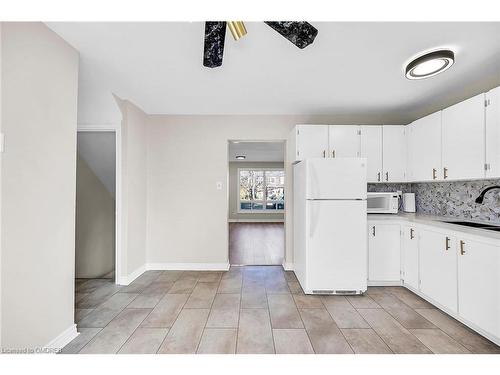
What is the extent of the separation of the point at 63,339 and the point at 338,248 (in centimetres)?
264

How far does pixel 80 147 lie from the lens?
3.64 meters

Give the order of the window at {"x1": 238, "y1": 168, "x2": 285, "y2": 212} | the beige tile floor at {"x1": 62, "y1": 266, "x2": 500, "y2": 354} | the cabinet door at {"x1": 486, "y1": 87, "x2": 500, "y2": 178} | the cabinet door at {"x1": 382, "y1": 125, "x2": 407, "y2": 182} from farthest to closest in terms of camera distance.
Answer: the window at {"x1": 238, "y1": 168, "x2": 285, "y2": 212} → the cabinet door at {"x1": 382, "y1": 125, "x2": 407, "y2": 182} → the cabinet door at {"x1": 486, "y1": 87, "x2": 500, "y2": 178} → the beige tile floor at {"x1": 62, "y1": 266, "x2": 500, "y2": 354}

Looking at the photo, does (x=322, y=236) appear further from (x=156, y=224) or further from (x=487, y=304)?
(x=156, y=224)

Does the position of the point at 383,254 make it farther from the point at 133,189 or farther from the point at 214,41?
the point at 133,189

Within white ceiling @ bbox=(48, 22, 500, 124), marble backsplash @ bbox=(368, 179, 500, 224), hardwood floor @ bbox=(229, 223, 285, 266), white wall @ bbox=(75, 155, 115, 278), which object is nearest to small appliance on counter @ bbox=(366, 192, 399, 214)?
marble backsplash @ bbox=(368, 179, 500, 224)

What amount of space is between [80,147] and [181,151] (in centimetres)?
144

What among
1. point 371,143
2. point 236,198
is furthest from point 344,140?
point 236,198

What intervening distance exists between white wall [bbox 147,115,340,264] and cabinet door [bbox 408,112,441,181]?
1.41 meters

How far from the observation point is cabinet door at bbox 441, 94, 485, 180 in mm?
2238

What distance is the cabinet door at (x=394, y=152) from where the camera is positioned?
3.34m

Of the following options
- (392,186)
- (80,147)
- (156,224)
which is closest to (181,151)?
(156,224)

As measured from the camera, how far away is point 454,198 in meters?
2.93

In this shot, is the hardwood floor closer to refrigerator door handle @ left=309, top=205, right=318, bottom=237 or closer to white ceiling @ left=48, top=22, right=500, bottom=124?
refrigerator door handle @ left=309, top=205, right=318, bottom=237

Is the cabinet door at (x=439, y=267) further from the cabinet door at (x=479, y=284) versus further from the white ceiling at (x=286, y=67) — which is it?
the white ceiling at (x=286, y=67)
